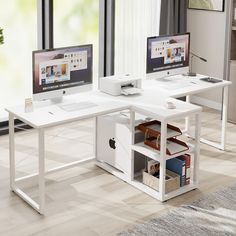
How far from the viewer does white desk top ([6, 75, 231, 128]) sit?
4.45 m

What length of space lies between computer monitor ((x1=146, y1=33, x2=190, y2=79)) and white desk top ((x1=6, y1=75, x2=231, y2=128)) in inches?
4.9

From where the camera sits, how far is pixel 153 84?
5.52m

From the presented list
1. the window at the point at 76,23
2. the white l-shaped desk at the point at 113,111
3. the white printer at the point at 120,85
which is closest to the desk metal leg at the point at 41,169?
the white l-shaped desk at the point at 113,111

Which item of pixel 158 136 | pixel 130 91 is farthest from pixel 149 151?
pixel 130 91

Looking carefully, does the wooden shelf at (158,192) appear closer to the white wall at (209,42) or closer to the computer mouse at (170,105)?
the computer mouse at (170,105)

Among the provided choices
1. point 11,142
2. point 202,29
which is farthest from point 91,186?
point 202,29

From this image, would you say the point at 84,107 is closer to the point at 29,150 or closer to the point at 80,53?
the point at 80,53

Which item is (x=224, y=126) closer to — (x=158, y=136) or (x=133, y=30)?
(x=158, y=136)

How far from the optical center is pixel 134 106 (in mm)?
4770

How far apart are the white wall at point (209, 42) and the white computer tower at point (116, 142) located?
2.18 m

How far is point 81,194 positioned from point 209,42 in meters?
3.00

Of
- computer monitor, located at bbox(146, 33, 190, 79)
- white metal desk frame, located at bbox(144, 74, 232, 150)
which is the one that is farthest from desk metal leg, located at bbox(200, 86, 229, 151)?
computer monitor, located at bbox(146, 33, 190, 79)

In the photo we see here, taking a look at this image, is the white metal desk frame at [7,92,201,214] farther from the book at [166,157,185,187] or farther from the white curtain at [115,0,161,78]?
the white curtain at [115,0,161,78]

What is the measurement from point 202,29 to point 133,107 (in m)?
2.59
